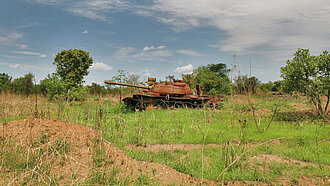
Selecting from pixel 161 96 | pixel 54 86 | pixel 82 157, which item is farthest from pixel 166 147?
pixel 54 86

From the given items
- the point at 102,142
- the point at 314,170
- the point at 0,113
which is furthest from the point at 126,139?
the point at 0,113

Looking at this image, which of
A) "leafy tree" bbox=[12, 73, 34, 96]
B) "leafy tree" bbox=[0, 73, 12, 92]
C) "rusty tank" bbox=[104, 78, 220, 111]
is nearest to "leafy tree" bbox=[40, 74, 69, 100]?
"leafy tree" bbox=[12, 73, 34, 96]

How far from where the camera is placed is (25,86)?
5.20 m

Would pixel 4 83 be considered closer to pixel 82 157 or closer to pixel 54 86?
pixel 54 86

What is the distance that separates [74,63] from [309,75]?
2733 cm

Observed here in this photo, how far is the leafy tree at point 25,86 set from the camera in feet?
13.0

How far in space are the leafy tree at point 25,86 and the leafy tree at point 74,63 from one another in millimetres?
4526

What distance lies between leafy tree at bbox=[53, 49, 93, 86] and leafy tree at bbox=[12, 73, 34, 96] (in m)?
4.53

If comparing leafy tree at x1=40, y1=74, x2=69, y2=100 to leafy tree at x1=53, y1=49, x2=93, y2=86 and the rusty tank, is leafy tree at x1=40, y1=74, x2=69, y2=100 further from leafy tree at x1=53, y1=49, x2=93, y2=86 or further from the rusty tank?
leafy tree at x1=53, y1=49, x2=93, y2=86

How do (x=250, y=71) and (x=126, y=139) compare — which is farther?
(x=126, y=139)

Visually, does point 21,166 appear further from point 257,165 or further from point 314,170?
point 314,170

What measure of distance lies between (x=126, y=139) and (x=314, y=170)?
415 cm

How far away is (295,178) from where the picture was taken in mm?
3469

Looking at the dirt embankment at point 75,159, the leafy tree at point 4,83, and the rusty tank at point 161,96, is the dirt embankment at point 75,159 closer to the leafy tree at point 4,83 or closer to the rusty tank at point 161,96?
the rusty tank at point 161,96
